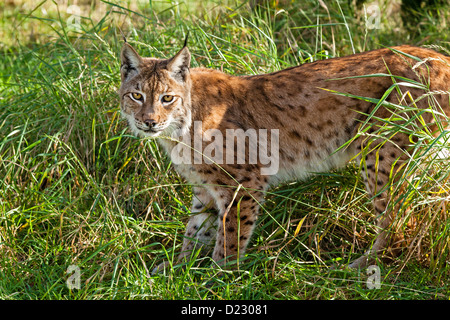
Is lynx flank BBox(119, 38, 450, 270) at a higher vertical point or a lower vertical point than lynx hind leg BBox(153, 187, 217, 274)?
higher

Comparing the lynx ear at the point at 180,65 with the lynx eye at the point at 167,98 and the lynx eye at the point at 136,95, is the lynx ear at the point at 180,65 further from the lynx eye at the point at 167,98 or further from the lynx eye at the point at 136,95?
the lynx eye at the point at 136,95

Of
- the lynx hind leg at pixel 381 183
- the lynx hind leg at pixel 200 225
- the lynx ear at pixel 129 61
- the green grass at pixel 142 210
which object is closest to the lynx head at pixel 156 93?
the lynx ear at pixel 129 61

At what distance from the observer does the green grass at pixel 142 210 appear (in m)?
3.58

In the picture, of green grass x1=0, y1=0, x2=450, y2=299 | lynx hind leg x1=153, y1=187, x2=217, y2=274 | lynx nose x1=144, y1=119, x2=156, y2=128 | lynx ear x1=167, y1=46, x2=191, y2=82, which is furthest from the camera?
lynx hind leg x1=153, y1=187, x2=217, y2=274

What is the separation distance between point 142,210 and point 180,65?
4.08 ft

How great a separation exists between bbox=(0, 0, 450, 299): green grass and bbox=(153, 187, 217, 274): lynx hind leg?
3.4 inches

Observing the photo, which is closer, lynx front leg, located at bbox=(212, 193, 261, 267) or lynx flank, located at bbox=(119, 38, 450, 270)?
lynx flank, located at bbox=(119, 38, 450, 270)

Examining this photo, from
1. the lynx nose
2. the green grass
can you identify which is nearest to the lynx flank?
the lynx nose

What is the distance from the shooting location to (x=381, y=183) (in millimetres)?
3949

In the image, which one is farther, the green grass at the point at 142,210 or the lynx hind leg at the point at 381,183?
the lynx hind leg at the point at 381,183

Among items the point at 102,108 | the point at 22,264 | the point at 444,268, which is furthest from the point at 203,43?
the point at 444,268

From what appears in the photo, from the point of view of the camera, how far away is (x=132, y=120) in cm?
401

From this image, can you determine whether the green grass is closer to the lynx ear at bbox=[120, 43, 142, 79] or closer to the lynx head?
the lynx head

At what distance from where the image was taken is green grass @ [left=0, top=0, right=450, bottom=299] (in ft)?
11.7
